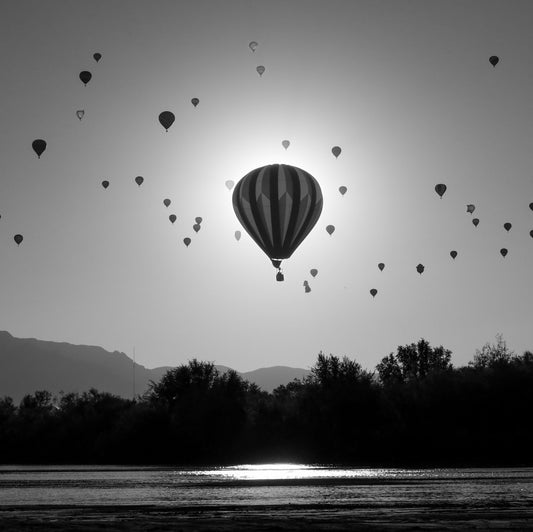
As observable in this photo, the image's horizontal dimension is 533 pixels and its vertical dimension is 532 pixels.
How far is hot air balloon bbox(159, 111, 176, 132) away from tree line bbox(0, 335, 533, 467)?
47022 millimetres

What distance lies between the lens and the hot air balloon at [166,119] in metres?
57.8

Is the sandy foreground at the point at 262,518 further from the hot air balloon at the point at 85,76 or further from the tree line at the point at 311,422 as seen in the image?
the tree line at the point at 311,422

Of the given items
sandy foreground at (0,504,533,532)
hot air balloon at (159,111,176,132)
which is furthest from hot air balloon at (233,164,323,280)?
sandy foreground at (0,504,533,532)

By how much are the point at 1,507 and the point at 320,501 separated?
13.2m

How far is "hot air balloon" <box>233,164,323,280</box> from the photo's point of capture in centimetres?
5950

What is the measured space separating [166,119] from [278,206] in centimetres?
848

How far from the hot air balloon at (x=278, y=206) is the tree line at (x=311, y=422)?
3943 cm

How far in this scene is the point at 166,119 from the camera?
5831 centimetres

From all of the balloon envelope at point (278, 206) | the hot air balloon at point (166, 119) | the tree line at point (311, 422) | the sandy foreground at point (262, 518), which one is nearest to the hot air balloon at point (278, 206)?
the balloon envelope at point (278, 206)

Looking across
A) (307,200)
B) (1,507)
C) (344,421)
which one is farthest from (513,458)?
(1,507)

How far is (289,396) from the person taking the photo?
408ft

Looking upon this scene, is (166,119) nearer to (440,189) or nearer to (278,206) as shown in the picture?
(278,206)

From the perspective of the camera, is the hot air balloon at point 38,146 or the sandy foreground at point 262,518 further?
the hot air balloon at point 38,146

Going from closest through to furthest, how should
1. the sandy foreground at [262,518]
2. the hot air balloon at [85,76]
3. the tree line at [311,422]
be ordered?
1. the sandy foreground at [262,518]
2. the hot air balloon at [85,76]
3. the tree line at [311,422]
